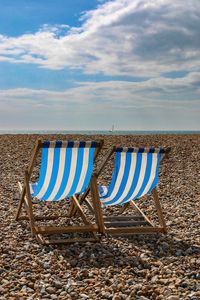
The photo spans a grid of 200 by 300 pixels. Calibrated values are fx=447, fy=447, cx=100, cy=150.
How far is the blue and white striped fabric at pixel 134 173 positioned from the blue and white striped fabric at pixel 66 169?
0.42 meters

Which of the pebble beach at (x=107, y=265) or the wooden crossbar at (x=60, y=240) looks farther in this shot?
the wooden crossbar at (x=60, y=240)

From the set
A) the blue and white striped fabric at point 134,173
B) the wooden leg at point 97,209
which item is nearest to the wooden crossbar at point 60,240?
the wooden leg at point 97,209

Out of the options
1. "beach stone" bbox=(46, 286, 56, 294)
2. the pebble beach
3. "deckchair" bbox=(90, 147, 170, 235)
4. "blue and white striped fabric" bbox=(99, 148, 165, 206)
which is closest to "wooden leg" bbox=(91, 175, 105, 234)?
"deckchair" bbox=(90, 147, 170, 235)

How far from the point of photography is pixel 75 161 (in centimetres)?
570

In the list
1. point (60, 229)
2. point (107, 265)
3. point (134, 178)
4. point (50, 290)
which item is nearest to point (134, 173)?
point (134, 178)

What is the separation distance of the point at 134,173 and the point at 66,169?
3.00ft

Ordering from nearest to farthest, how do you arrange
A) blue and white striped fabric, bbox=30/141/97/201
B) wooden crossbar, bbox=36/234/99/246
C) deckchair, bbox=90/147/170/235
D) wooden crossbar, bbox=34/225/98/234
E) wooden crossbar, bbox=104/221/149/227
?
wooden crossbar, bbox=36/234/99/246 → wooden crossbar, bbox=34/225/98/234 → blue and white striped fabric, bbox=30/141/97/201 → deckchair, bbox=90/147/170/235 → wooden crossbar, bbox=104/221/149/227

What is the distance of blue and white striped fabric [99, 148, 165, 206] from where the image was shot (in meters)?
5.89

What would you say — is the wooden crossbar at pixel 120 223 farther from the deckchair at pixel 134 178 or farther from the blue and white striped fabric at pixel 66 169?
the blue and white striped fabric at pixel 66 169

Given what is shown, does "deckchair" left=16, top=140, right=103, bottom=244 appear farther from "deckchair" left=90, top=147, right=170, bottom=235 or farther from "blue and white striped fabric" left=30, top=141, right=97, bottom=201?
"deckchair" left=90, top=147, right=170, bottom=235

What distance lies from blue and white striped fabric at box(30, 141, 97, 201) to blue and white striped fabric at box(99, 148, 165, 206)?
42cm

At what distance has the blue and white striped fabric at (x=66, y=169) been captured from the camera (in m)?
5.62

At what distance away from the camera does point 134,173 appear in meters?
5.94

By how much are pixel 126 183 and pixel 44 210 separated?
205 centimetres
